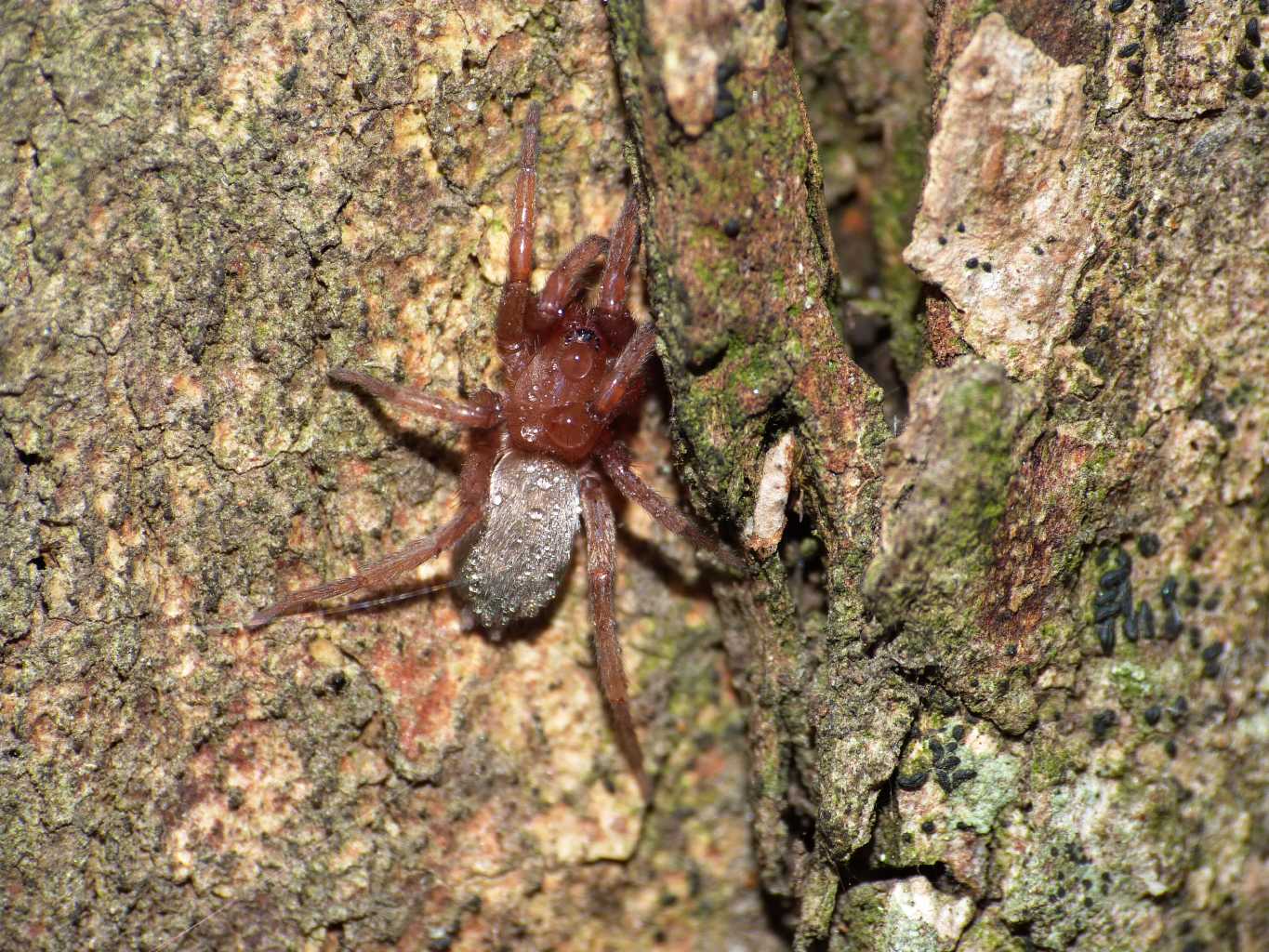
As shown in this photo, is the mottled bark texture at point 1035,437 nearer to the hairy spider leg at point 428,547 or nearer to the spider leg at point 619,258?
the spider leg at point 619,258

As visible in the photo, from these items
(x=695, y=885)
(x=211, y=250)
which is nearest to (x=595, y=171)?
(x=211, y=250)

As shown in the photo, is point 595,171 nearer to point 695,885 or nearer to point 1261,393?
point 1261,393

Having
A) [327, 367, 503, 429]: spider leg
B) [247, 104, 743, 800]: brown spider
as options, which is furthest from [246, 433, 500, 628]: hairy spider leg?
[327, 367, 503, 429]: spider leg

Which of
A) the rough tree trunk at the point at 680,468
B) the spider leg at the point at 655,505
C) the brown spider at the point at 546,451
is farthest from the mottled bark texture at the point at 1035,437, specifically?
the brown spider at the point at 546,451

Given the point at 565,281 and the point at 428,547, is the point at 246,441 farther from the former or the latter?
the point at 565,281

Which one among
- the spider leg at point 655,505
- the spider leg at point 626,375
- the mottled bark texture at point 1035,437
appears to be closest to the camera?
the mottled bark texture at point 1035,437
